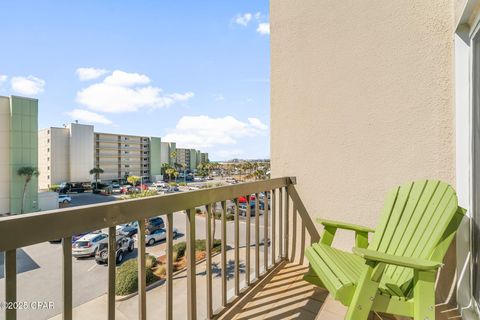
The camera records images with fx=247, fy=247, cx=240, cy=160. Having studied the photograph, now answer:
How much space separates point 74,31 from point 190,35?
6.02 metres

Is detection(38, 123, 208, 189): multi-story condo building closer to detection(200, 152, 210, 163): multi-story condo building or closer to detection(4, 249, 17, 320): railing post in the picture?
detection(200, 152, 210, 163): multi-story condo building

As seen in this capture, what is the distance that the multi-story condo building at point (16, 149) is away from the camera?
20406mm

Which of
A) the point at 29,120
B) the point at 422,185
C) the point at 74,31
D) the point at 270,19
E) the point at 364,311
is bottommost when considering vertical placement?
the point at 364,311

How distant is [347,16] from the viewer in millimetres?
2145

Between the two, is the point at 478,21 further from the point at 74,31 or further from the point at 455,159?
the point at 74,31

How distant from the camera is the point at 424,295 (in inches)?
42.6

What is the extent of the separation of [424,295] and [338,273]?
355mm

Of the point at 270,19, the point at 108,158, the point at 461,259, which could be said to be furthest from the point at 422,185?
the point at 108,158

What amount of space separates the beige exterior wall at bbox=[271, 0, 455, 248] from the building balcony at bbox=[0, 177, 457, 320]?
389 millimetres

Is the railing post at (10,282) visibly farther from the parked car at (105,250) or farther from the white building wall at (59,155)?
the white building wall at (59,155)

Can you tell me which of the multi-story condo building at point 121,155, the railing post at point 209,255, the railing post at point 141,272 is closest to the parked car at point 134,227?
the railing post at point 141,272

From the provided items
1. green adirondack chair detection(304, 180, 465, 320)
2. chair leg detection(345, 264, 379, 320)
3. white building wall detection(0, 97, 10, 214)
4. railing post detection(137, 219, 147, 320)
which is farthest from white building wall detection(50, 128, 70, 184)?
chair leg detection(345, 264, 379, 320)

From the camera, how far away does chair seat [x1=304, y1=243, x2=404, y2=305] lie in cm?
115

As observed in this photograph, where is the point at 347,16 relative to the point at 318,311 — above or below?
above
